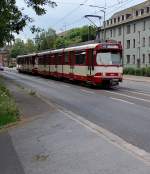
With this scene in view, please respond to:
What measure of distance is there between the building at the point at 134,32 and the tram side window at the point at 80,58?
4579 centimetres

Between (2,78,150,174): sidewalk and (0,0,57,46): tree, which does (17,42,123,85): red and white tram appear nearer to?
(0,0,57,46): tree

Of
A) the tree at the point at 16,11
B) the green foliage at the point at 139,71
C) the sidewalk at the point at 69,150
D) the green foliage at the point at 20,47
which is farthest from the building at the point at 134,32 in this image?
the sidewalk at the point at 69,150

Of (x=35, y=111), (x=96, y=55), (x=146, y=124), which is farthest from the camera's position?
(x=96, y=55)

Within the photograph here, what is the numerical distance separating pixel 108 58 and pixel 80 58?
132 inches

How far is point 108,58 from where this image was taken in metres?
34.2

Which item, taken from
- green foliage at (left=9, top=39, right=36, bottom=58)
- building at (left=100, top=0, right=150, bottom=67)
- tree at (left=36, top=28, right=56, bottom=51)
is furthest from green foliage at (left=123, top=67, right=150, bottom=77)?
green foliage at (left=9, top=39, right=36, bottom=58)

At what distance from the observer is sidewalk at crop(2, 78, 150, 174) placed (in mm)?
A: 8641

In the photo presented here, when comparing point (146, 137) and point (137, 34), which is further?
point (137, 34)

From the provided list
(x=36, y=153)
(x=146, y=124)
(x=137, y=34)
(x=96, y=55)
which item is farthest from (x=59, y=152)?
(x=137, y=34)

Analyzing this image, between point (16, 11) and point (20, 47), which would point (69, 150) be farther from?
point (20, 47)

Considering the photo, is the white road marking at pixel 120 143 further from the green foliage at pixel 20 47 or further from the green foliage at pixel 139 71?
the green foliage at pixel 20 47

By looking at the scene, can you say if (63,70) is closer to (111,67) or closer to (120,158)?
→ (111,67)

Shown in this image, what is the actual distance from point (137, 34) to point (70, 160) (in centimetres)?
8283

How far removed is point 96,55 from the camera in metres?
33.8
